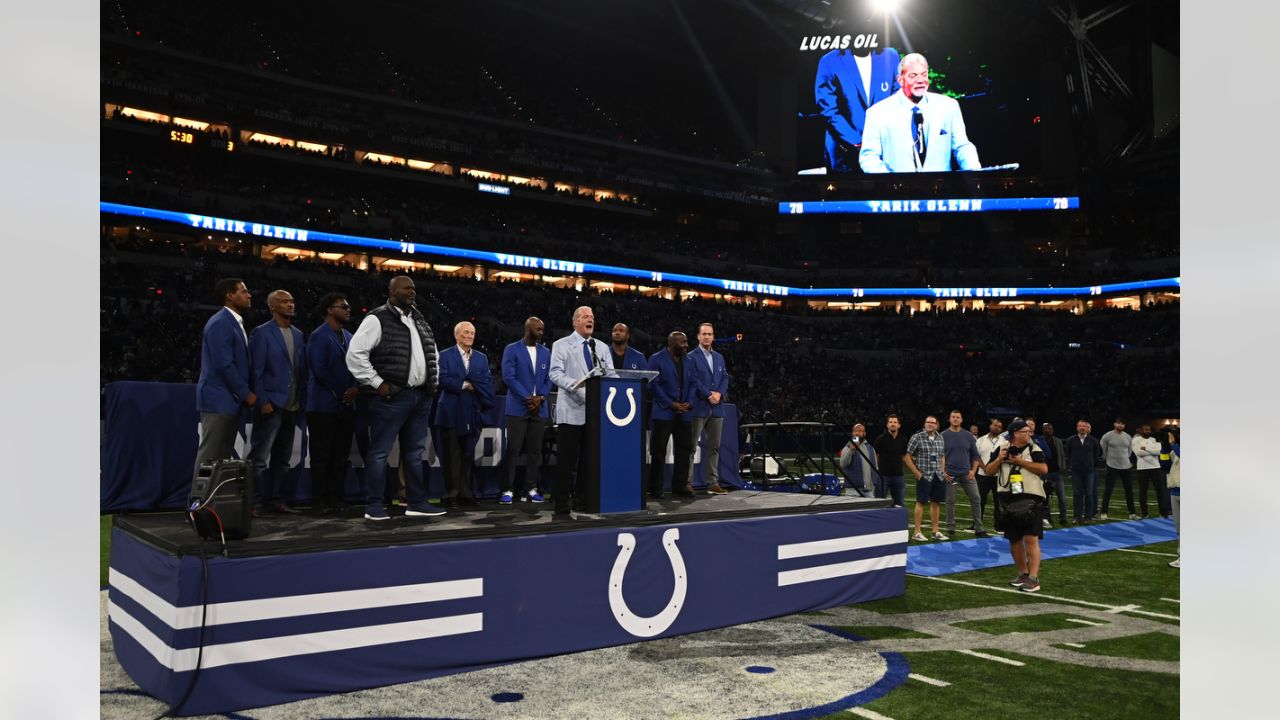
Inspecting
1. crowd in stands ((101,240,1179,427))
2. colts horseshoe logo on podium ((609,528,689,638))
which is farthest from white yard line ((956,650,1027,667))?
crowd in stands ((101,240,1179,427))

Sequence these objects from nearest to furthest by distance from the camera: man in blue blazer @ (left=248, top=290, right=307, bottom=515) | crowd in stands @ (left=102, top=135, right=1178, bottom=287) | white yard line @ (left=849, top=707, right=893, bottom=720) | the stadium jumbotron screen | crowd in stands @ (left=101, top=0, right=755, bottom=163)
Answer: white yard line @ (left=849, top=707, right=893, bottom=720) → man in blue blazer @ (left=248, top=290, right=307, bottom=515) → crowd in stands @ (left=102, top=135, right=1178, bottom=287) → crowd in stands @ (left=101, top=0, right=755, bottom=163) → the stadium jumbotron screen

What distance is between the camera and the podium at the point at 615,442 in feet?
21.7

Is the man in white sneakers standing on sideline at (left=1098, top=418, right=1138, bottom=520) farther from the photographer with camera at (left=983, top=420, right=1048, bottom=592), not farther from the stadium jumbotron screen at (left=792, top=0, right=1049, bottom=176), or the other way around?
the stadium jumbotron screen at (left=792, top=0, right=1049, bottom=176)

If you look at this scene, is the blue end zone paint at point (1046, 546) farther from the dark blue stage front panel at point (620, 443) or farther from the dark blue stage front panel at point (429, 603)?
the dark blue stage front panel at point (620, 443)

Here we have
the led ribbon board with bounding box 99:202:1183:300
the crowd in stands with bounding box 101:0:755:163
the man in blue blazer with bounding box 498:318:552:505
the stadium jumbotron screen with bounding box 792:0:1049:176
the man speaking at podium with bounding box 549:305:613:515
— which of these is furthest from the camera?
the stadium jumbotron screen with bounding box 792:0:1049:176

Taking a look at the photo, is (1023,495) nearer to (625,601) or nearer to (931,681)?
(931,681)

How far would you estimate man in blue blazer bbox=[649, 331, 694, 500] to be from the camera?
355 inches

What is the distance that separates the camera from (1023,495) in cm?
822

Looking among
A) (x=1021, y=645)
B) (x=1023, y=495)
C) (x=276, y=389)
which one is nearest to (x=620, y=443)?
(x=276, y=389)

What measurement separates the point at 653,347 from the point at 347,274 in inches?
559

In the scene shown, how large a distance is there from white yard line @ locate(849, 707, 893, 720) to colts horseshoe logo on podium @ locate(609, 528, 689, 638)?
75.8 inches

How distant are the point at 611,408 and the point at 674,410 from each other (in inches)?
92.0

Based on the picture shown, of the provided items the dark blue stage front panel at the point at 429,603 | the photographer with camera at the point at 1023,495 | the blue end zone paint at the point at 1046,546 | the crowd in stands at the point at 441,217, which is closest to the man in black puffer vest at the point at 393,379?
the dark blue stage front panel at the point at 429,603
